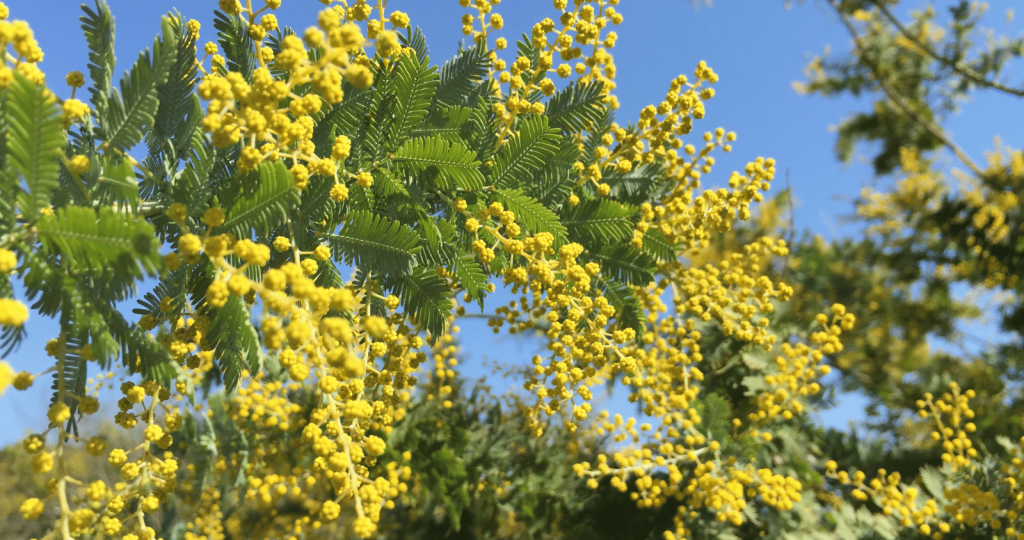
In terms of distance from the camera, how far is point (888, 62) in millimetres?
7582

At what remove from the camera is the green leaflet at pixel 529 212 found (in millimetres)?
1485

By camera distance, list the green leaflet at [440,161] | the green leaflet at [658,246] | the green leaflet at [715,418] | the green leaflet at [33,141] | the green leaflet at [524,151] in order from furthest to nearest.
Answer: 1. the green leaflet at [715,418]
2. the green leaflet at [658,246]
3. the green leaflet at [524,151]
4. the green leaflet at [440,161]
5. the green leaflet at [33,141]

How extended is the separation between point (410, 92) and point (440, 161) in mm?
→ 182

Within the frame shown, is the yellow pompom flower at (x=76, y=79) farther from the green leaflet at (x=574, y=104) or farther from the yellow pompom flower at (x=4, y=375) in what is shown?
the green leaflet at (x=574, y=104)

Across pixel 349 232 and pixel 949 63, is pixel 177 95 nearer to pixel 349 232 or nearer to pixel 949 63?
pixel 349 232

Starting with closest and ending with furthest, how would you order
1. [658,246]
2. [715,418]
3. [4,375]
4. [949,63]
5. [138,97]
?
[4,375] < [138,97] < [658,246] < [715,418] < [949,63]

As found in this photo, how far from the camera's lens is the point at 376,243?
1222 millimetres

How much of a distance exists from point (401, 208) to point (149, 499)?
78 centimetres

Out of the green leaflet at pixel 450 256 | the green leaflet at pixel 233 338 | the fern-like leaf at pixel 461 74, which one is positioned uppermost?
the fern-like leaf at pixel 461 74

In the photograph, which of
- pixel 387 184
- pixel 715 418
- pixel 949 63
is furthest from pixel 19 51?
pixel 949 63

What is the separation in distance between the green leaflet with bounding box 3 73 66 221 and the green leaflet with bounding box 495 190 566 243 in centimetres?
92

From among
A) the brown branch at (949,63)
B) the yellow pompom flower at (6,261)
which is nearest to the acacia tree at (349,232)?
the yellow pompom flower at (6,261)

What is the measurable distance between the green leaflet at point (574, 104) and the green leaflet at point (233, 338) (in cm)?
106

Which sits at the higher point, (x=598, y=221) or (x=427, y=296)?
(x=598, y=221)
